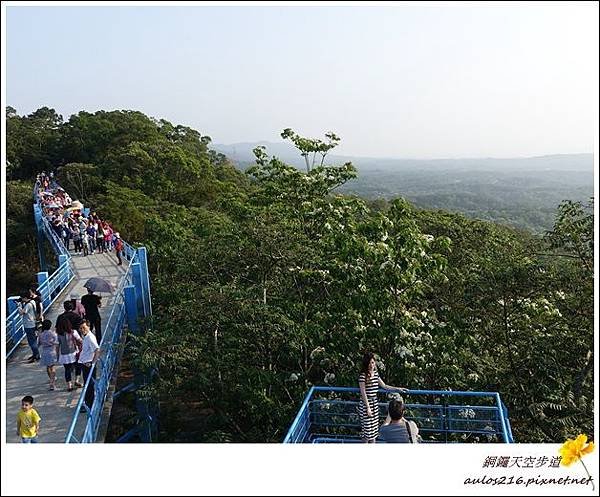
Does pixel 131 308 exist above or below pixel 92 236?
below

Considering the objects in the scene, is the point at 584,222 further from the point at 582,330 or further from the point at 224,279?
the point at 224,279

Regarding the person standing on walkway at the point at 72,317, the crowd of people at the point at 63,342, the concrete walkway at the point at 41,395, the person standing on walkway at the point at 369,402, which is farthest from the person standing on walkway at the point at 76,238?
the person standing on walkway at the point at 369,402

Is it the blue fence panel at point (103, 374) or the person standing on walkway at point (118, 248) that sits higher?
the person standing on walkway at point (118, 248)

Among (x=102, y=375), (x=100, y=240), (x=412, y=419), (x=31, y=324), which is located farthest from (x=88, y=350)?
(x=100, y=240)

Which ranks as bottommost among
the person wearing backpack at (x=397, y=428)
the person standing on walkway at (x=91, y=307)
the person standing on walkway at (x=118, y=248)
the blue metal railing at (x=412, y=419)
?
the blue metal railing at (x=412, y=419)

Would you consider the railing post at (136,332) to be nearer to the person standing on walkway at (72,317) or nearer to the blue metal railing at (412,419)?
the person standing on walkway at (72,317)

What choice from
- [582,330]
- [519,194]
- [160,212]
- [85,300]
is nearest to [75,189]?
[160,212]

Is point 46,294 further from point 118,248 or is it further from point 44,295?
point 118,248
